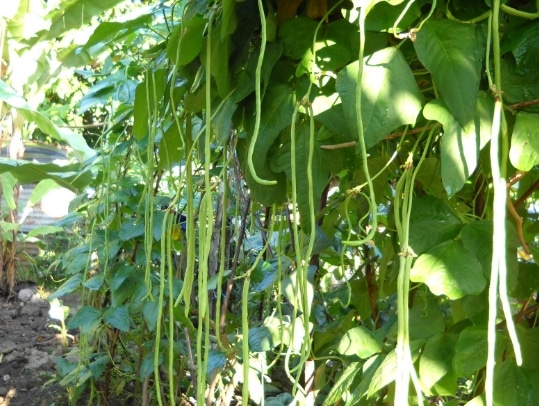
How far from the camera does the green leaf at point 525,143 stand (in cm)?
47

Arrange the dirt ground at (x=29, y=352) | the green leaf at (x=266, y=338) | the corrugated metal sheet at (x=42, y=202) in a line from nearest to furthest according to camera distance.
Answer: the green leaf at (x=266, y=338) → the dirt ground at (x=29, y=352) → the corrugated metal sheet at (x=42, y=202)

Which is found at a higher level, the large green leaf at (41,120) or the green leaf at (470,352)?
the large green leaf at (41,120)

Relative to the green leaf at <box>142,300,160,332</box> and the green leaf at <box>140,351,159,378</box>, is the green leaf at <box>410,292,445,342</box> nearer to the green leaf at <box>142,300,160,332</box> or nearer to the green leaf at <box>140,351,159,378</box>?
the green leaf at <box>142,300,160,332</box>

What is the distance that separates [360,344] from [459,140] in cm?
27

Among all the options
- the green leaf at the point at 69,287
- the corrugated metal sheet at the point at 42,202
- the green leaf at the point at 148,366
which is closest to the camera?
the green leaf at the point at 148,366

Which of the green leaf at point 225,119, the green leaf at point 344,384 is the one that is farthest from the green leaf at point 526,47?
the green leaf at point 344,384

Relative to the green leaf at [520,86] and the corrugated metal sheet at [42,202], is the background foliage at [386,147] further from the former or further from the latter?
the corrugated metal sheet at [42,202]

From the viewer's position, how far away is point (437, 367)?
58 centimetres

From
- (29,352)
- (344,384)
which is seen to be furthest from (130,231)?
(29,352)

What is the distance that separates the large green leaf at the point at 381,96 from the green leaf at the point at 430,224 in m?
0.12

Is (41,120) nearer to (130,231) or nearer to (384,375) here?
(130,231)

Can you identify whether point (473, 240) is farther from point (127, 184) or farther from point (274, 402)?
→ point (127, 184)

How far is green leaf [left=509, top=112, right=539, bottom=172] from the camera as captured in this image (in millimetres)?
468

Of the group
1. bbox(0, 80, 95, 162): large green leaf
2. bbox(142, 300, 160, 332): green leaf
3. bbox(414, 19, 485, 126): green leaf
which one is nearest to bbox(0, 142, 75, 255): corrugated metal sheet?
bbox(0, 80, 95, 162): large green leaf
